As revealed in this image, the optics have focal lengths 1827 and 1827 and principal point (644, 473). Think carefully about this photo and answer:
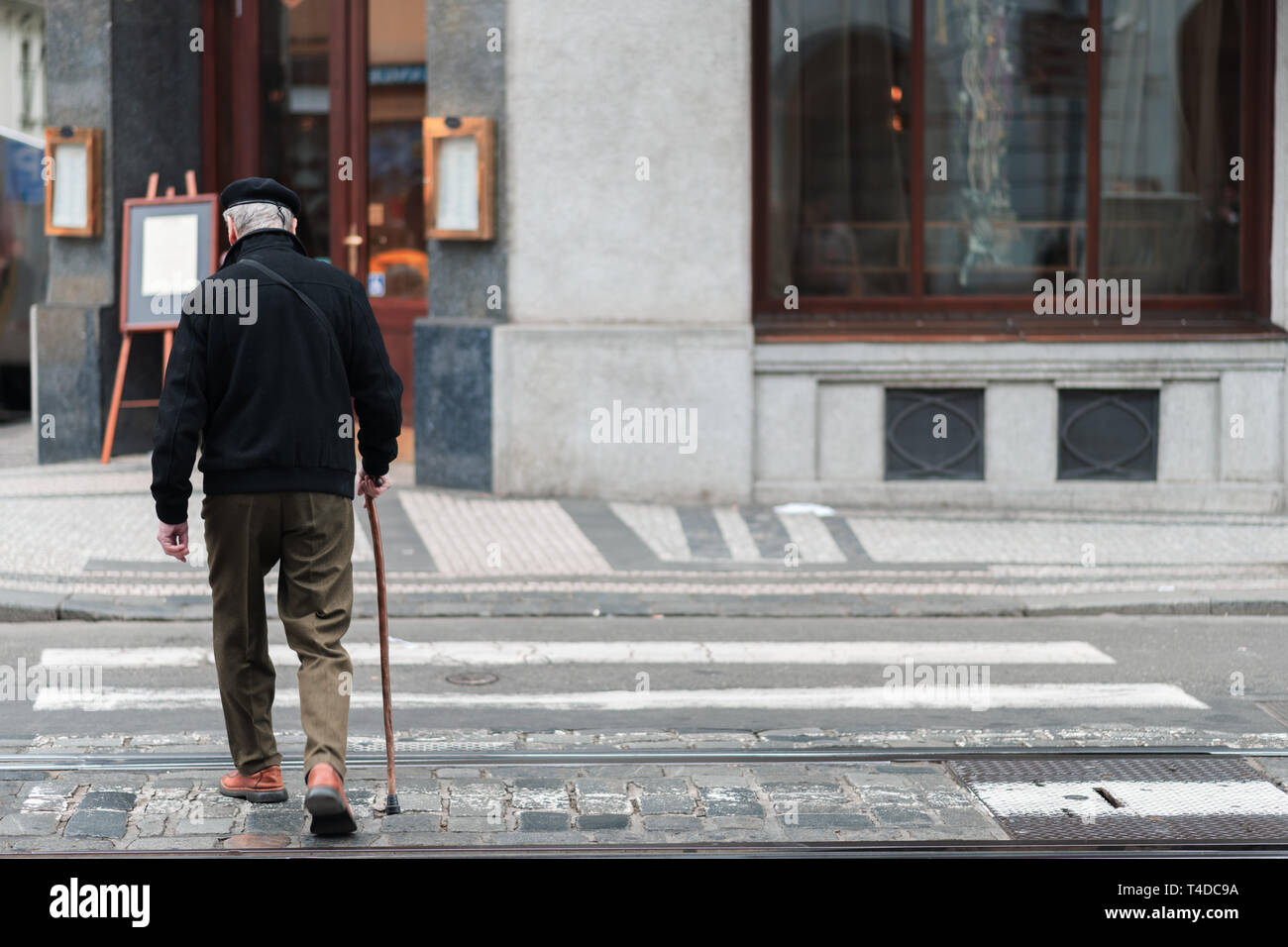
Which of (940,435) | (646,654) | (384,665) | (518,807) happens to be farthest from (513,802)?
(940,435)

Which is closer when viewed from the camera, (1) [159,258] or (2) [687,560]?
(2) [687,560]

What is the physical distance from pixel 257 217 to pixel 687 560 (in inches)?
220

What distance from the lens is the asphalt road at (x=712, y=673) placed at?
712cm

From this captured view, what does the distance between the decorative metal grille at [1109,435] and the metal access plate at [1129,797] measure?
640 cm

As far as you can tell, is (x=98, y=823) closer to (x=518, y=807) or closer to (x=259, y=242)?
(x=518, y=807)

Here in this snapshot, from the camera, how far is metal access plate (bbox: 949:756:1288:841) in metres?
5.53

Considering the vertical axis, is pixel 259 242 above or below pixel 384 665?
above

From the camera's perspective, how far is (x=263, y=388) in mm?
5359

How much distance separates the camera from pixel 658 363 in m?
12.6

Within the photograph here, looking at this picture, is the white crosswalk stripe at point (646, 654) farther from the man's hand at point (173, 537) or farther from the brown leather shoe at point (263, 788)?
the man's hand at point (173, 537)

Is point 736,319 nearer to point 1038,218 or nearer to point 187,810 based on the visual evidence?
point 1038,218

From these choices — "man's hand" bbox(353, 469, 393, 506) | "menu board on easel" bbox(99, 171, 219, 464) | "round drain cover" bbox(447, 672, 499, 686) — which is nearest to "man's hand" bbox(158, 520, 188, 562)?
"man's hand" bbox(353, 469, 393, 506)

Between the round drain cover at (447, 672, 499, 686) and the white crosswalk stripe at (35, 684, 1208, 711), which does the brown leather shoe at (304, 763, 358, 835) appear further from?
the round drain cover at (447, 672, 499, 686)

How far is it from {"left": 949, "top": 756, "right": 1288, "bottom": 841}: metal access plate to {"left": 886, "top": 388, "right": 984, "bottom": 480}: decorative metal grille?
6.32m
